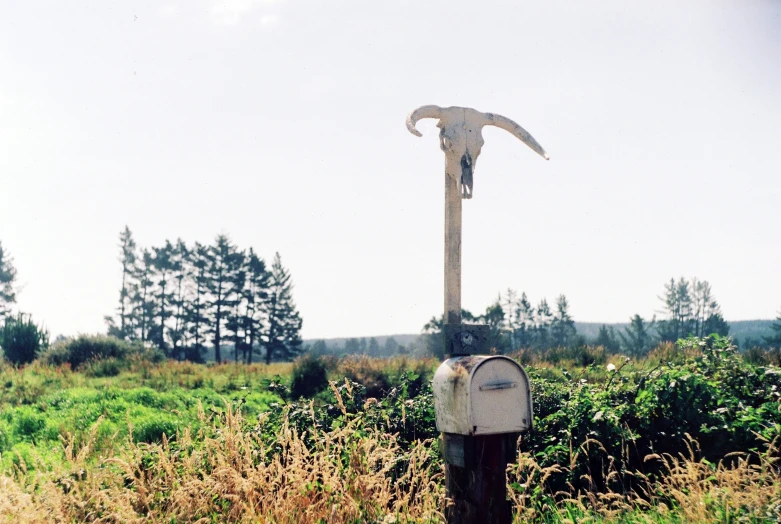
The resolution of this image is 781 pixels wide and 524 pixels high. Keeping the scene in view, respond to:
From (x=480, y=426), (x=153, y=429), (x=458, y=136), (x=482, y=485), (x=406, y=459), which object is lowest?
(x=153, y=429)

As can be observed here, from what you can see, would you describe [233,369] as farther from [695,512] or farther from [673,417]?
[695,512]

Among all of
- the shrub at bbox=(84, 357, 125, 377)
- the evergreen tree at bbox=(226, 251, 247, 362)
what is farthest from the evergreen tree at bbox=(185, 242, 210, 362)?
the shrub at bbox=(84, 357, 125, 377)

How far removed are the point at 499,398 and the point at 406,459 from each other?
150 cm

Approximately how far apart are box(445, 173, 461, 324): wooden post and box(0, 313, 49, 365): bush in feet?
64.0

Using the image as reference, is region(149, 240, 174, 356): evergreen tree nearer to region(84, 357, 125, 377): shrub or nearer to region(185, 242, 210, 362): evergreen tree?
region(185, 242, 210, 362): evergreen tree

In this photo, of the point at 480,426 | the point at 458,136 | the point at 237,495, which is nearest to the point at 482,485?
the point at 480,426

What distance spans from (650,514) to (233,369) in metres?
14.7

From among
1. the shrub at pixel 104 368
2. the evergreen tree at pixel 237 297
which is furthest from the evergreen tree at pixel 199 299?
the shrub at pixel 104 368

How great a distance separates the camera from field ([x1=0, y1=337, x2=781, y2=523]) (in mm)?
3654

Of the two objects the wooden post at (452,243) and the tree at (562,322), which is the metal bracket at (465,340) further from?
the tree at (562,322)

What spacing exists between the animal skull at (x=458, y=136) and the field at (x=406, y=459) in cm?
171

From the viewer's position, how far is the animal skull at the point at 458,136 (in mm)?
4578

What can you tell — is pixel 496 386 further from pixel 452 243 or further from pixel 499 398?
pixel 452 243

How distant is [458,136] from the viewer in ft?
15.1
